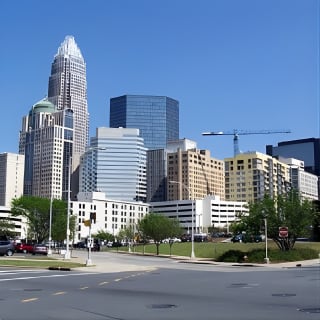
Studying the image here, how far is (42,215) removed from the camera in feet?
295

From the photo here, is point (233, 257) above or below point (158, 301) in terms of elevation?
below

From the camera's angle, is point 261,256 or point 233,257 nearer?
point 261,256

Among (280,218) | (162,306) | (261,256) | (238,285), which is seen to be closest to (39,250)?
(280,218)

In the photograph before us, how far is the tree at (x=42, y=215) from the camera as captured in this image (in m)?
88.1

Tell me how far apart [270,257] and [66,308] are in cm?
3368

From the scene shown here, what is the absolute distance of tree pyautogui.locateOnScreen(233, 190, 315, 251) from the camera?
4901 cm

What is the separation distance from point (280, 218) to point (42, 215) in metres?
50.9

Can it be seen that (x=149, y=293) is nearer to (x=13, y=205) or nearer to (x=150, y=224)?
(x=150, y=224)

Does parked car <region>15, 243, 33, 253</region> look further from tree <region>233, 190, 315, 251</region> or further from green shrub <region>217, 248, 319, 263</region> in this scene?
green shrub <region>217, 248, 319, 263</region>

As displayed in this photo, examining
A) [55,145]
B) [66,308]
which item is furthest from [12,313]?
[55,145]

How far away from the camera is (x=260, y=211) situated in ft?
161

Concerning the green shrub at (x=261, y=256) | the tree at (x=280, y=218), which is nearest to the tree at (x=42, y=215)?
the tree at (x=280, y=218)

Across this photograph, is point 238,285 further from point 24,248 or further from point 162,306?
point 24,248

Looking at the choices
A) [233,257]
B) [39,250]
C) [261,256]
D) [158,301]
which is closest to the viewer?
[158,301]
